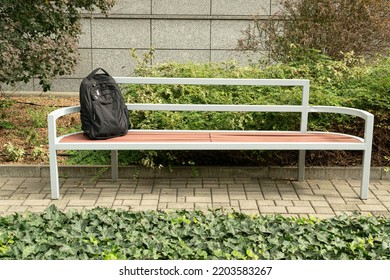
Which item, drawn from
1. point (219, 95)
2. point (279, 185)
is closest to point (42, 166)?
point (219, 95)

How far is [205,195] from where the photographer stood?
5.76 metres

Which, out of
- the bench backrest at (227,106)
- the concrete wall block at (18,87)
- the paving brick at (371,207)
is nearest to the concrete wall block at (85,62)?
the concrete wall block at (18,87)

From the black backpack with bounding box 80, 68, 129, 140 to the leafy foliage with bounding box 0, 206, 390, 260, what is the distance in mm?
1674

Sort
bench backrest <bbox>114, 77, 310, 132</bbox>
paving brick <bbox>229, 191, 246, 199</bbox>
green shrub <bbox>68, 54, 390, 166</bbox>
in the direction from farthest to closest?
green shrub <bbox>68, 54, 390, 166</bbox>
bench backrest <bbox>114, 77, 310, 132</bbox>
paving brick <bbox>229, 191, 246, 199</bbox>

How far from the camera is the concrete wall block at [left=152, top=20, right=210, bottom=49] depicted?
38.9 ft

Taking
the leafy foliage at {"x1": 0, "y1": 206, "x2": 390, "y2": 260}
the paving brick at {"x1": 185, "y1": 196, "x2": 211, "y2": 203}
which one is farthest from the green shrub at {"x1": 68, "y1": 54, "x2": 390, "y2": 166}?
the leafy foliage at {"x1": 0, "y1": 206, "x2": 390, "y2": 260}

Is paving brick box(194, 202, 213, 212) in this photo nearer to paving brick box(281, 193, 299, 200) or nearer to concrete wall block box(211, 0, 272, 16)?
paving brick box(281, 193, 299, 200)

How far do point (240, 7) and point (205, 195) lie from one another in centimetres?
691

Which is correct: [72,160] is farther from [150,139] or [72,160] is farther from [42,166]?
[150,139]

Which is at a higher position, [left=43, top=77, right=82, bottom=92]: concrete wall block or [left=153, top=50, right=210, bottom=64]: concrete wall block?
[left=153, top=50, right=210, bottom=64]: concrete wall block

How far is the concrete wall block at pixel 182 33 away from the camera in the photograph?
38.9ft

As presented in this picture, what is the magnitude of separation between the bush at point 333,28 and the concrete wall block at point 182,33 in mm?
2956

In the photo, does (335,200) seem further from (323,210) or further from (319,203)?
(323,210)

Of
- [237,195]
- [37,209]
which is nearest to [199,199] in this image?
[237,195]
